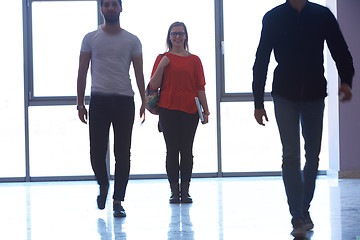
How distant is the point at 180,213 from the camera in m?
3.89

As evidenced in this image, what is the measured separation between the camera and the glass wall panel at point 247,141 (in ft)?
21.3

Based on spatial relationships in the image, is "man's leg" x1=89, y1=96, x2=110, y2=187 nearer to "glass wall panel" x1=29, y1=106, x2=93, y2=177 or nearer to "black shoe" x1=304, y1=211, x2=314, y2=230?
"black shoe" x1=304, y1=211, x2=314, y2=230

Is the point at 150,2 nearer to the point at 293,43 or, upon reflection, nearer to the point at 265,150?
the point at 265,150

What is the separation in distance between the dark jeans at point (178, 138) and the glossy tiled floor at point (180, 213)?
0.26 m

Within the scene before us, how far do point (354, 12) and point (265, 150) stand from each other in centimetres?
170

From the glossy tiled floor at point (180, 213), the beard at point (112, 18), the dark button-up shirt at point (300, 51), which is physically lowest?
the glossy tiled floor at point (180, 213)

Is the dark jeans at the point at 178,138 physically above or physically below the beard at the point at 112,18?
below

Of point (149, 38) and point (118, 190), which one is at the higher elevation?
point (149, 38)

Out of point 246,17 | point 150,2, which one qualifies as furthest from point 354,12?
point 150,2

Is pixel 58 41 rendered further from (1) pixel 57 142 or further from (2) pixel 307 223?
(2) pixel 307 223

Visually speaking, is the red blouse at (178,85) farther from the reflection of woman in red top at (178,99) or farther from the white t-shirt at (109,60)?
the white t-shirt at (109,60)

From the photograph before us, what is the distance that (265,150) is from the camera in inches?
258

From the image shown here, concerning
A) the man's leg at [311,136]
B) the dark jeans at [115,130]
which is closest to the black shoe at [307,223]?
the man's leg at [311,136]

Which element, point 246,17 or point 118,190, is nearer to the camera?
point 118,190
